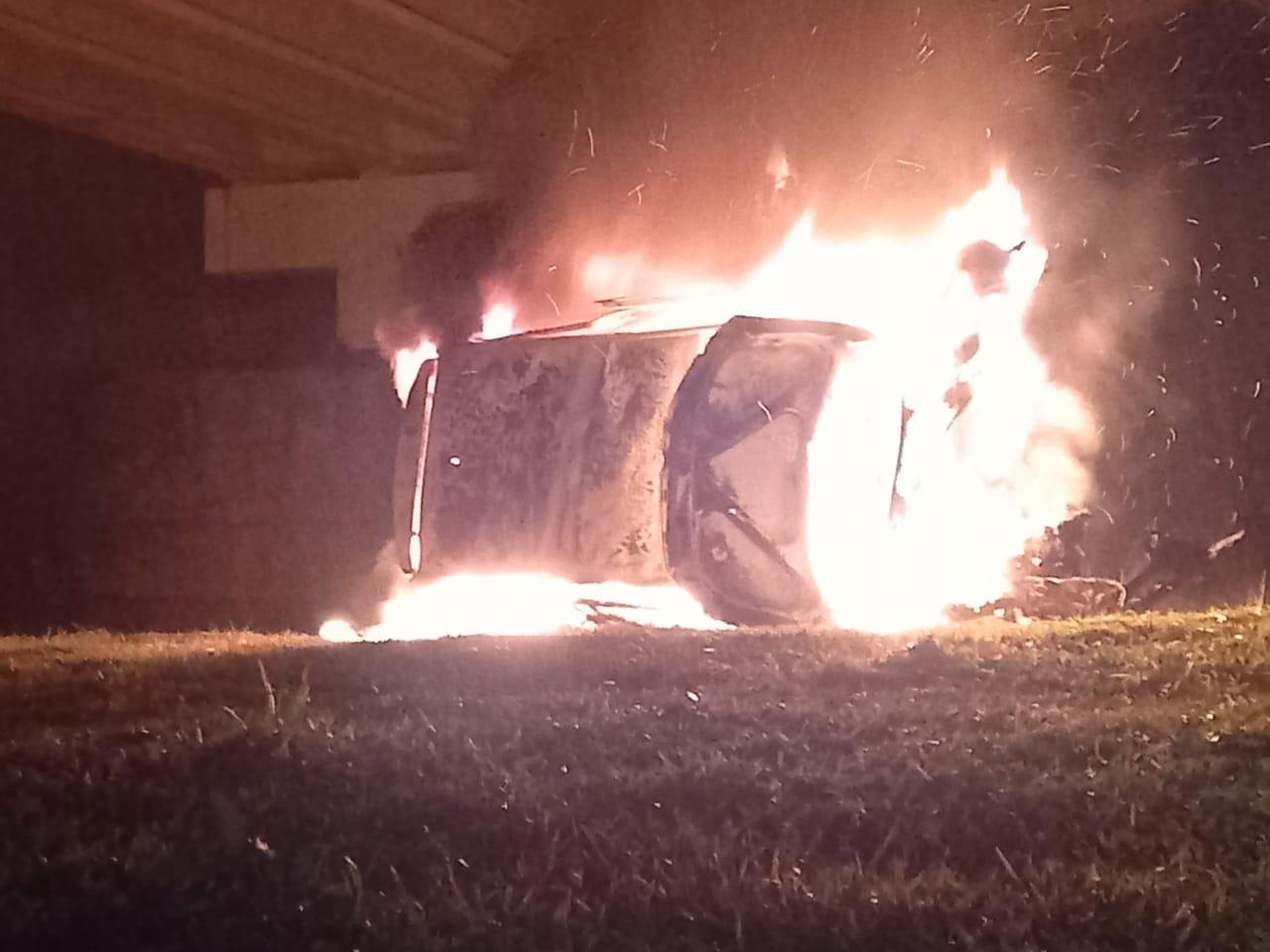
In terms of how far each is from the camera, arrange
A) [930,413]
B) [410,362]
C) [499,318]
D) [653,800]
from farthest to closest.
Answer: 1. [410,362]
2. [499,318]
3. [930,413]
4. [653,800]

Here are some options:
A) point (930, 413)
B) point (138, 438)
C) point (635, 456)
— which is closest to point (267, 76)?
point (138, 438)

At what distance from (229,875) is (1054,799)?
815 millimetres

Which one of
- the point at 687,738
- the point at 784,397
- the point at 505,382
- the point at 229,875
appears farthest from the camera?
the point at 505,382

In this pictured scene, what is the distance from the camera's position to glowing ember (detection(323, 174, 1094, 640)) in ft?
8.40

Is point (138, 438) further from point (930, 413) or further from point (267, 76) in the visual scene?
point (930, 413)

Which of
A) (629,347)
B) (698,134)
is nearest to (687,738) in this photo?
(629,347)

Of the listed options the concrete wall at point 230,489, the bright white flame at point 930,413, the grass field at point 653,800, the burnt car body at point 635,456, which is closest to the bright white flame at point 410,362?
the concrete wall at point 230,489

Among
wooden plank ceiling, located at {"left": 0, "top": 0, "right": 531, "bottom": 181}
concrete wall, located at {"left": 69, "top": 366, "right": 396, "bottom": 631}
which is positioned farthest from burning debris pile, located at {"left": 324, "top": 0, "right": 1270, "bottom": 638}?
concrete wall, located at {"left": 69, "top": 366, "right": 396, "bottom": 631}

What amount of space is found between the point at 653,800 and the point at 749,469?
1.06 metres

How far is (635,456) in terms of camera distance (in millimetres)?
2598

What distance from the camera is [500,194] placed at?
3467 millimetres

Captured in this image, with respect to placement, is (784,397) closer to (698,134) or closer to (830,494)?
(830,494)

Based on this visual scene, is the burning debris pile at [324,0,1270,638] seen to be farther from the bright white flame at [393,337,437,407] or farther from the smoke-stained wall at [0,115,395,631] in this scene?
the smoke-stained wall at [0,115,395,631]

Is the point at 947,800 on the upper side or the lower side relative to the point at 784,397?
lower
